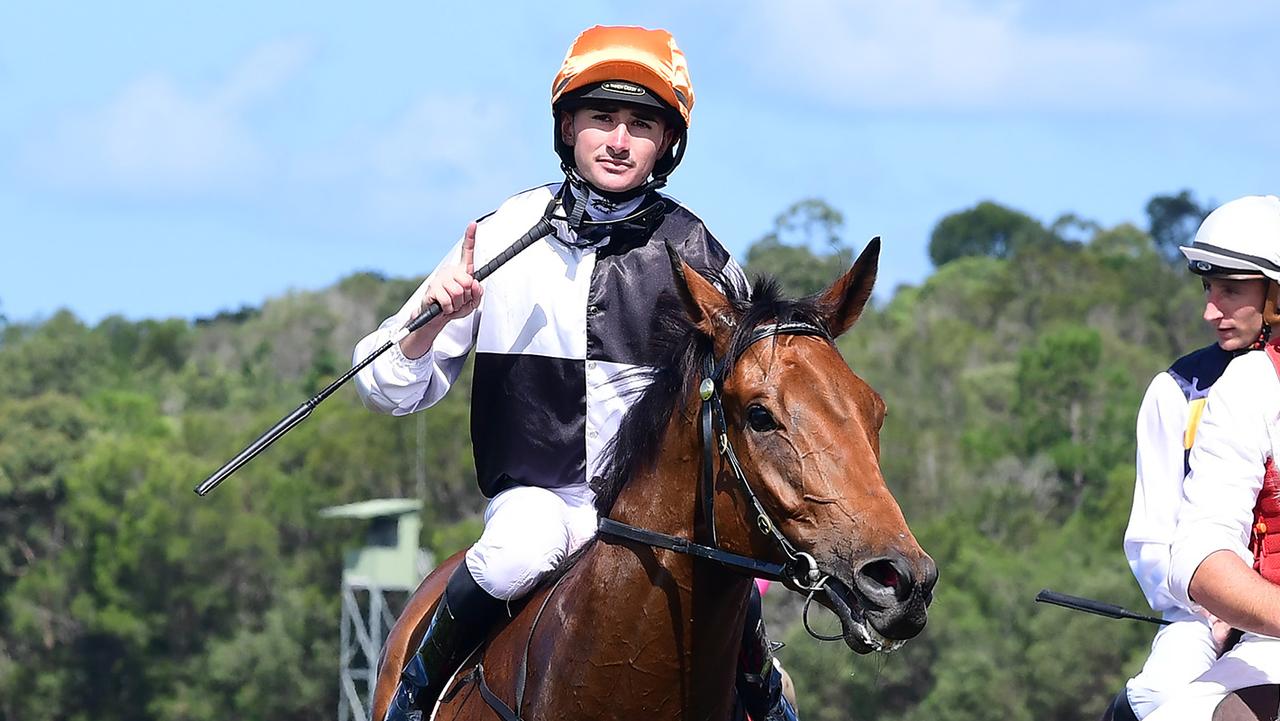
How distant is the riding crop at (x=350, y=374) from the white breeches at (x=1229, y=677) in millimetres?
2346

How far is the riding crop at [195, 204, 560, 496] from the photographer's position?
18.8 feet

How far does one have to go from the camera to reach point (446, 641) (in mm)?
6039

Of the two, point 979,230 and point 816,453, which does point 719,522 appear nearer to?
point 816,453

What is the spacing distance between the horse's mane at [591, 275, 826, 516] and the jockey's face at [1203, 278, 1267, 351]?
56.9 inches

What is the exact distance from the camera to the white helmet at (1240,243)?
224 inches

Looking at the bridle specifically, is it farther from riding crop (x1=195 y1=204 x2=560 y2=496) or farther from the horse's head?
riding crop (x1=195 y1=204 x2=560 y2=496)

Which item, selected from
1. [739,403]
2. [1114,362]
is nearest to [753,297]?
[739,403]

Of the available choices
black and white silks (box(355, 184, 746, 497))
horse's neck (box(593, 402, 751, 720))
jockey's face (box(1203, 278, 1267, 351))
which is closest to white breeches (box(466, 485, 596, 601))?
black and white silks (box(355, 184, 746, 497))

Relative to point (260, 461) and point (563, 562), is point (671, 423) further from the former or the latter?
point (260, 461)

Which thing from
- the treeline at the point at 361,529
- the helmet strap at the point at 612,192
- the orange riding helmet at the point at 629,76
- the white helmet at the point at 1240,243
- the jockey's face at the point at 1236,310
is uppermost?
the orange riding helmet at the point at 629,76

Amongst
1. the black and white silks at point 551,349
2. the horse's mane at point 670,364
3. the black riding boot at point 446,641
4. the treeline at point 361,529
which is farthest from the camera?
the treeline at point 361,529

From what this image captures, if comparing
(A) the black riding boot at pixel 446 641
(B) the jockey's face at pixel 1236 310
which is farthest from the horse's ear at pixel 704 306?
(B) the jockey's face at pixel 1236 310

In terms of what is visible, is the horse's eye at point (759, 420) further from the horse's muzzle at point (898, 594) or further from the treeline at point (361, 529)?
the treeline at point (361, 529)

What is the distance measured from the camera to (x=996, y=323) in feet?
264
